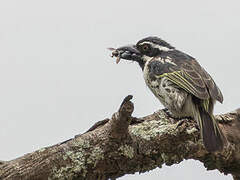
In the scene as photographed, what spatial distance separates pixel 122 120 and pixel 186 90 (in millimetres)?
1152

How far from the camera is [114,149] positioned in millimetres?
4035

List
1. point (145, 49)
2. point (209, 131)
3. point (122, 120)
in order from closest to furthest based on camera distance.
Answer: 1. point (122, 120)
2. point (209, 131)
3. point (145, 49)

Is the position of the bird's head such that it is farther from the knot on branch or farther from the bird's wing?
the knot on branch

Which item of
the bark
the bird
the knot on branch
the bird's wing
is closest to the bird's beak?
the bird

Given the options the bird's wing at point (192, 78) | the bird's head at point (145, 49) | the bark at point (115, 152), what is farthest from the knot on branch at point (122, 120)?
the bird's head at point (145, 49)

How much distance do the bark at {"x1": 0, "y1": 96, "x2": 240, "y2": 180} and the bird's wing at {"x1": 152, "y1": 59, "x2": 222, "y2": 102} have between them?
31cm

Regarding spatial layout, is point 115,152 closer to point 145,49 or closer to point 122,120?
point 122,120

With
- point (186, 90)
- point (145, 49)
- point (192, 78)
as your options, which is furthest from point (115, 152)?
point (145, 49)

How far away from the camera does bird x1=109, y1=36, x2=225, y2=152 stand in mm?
4391

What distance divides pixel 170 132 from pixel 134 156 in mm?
420

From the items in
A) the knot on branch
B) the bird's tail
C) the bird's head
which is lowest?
the bird's tail

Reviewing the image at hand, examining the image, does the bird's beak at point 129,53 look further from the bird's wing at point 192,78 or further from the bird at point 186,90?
the bird's wing at point 192,78

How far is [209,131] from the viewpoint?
14.2ft

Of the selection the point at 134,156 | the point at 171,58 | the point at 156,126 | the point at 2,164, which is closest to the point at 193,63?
the point at 171,58
